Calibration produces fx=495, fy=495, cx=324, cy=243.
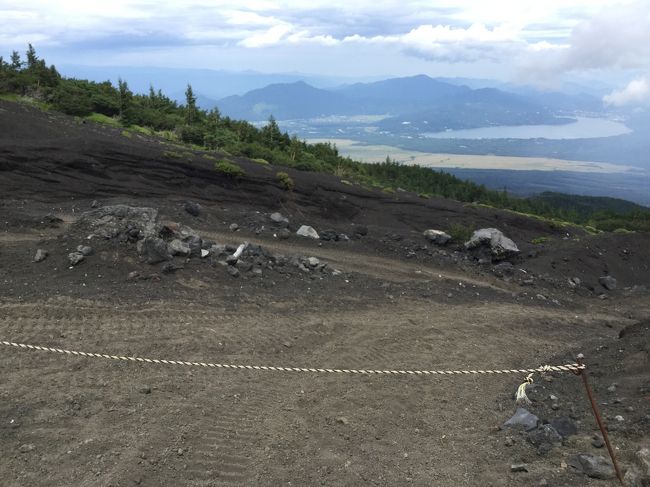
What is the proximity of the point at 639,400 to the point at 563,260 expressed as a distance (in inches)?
541

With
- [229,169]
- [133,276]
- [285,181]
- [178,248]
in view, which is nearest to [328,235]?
[178,248]

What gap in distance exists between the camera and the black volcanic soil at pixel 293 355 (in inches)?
252

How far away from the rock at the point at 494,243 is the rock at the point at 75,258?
14.8m

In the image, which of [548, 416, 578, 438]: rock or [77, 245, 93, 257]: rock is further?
[77, 245, 93, 257]: rock

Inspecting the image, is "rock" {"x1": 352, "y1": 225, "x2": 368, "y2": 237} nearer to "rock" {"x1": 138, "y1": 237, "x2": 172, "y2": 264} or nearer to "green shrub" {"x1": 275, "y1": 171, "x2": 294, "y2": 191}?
"green shrub" {"x1": 275, "y1": 171, "x2": 294, "y2": 191}

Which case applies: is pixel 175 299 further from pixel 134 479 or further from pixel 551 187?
pixel 551 187

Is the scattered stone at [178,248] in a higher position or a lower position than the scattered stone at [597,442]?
higher

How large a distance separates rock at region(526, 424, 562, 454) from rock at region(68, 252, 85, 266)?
10.6m

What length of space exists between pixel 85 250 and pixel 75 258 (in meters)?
0.32

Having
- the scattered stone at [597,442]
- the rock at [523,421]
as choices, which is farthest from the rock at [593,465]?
the rock at [523,421]

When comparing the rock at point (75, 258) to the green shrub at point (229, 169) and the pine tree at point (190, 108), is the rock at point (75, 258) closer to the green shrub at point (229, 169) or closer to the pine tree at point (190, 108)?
the green shrub at point (229, 169)

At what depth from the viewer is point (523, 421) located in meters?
7.46

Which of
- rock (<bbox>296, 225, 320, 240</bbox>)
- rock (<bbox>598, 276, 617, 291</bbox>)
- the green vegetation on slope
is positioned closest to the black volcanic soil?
rock (<bbox>598, 276, 617, 291</bbox>)

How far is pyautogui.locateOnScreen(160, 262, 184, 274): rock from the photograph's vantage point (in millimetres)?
12344
